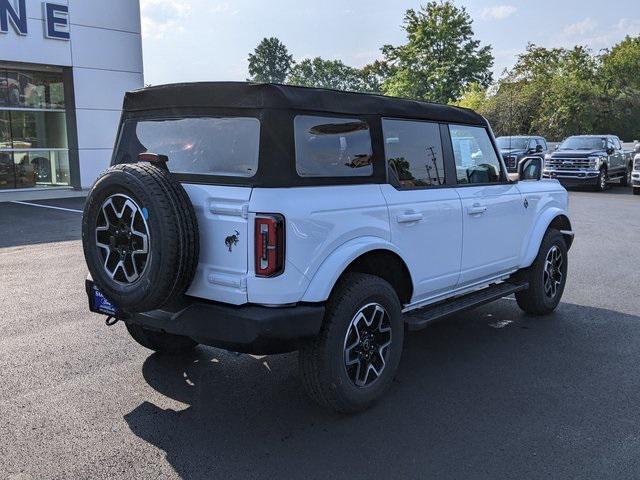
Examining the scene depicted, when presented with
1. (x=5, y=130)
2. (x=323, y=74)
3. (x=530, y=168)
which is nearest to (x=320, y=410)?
(x=530, y=168)

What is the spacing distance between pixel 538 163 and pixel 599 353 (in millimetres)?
1873

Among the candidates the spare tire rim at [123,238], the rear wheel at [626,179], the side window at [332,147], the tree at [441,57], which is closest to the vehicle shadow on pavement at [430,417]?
the spare tire rim at [123,238]

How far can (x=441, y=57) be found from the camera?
50.2 m

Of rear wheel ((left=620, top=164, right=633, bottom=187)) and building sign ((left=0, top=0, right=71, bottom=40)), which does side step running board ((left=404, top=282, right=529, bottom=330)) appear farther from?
rear wheel ((left=620, top=164, right=633, bottom=187))

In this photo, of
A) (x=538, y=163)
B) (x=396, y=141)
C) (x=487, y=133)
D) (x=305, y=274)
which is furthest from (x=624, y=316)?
(x=305, y=274)

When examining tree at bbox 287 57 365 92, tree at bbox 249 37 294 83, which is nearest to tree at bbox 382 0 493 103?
tree at bbox 287 57 365 92

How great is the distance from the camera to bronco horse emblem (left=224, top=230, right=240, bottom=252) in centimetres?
328

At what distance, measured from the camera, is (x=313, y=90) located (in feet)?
11.9

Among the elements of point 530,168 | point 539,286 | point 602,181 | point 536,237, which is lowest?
point 539,286

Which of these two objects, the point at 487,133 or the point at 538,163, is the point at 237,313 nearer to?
the point at 487,133

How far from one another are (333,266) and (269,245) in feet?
1.45

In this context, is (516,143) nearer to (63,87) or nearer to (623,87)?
(63,87)

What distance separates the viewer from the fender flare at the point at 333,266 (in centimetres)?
338

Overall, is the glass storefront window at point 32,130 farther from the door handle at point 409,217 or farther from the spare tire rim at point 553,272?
the door handle at point 409,217
